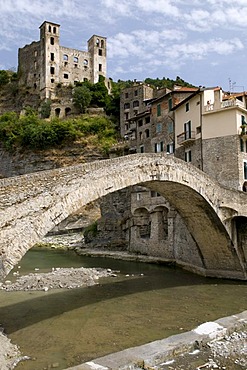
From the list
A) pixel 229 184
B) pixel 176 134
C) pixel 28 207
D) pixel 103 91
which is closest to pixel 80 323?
pixel 28 207

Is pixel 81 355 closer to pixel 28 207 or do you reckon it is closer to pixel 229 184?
pixel 28 207

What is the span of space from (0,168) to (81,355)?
4628cm

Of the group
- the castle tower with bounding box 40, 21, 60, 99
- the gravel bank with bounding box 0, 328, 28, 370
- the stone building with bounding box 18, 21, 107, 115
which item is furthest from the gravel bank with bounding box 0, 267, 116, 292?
the castle tower with bounding box 40, 21, 60, 99

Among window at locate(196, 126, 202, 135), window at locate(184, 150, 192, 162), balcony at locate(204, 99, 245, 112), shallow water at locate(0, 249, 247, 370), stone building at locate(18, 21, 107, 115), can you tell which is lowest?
shallow water at locate(0, 249, 247, 370)

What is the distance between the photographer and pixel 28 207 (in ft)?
31.9

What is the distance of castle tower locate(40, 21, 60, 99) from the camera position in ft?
193

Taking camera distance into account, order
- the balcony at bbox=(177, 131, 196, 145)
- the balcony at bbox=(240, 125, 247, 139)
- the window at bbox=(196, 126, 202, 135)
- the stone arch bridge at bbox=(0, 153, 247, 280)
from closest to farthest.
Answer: the stone arch bridge at bbox=(0, 153, 247, 280) < the balcony at bbox=(240, 125, 247, 139) < the window at bbox=(196, 126, 202, 135) < the balcony at bbox=(177, 131, 196, 145)

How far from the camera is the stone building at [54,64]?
5931 cm

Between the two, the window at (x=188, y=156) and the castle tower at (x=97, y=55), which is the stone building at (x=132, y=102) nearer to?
the castle tower at (x=97, y=55)

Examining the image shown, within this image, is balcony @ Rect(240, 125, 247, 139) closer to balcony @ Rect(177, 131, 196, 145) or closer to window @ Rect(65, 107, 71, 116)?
balcony @ Rect(177, 131, 196, 145)

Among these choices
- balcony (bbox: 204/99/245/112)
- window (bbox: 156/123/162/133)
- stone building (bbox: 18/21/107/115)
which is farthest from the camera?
stone building (bbox: 18/21/107/115)

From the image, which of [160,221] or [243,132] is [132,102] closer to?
[160,221]

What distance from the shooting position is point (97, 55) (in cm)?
→ 6519

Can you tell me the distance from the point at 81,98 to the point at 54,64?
11976mm
